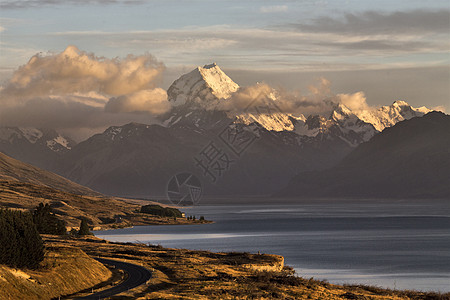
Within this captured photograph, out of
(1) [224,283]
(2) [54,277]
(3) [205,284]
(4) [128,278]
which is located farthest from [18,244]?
(1) [224,283]

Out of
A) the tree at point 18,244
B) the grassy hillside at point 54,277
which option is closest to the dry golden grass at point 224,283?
the grassy hillside at point 54,277

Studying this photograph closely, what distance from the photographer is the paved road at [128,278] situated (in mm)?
77381

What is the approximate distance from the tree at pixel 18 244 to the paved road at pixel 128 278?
407 inches

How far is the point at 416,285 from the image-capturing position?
12706 centimetres

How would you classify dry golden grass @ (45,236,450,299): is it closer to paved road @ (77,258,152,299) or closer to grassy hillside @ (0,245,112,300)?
paved road @ (77,258,152,299)

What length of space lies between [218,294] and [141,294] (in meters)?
8.33

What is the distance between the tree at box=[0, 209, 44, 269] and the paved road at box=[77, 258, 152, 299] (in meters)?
10.3

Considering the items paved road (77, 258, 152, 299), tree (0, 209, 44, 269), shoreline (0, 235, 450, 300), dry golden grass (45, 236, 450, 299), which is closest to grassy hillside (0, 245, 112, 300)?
shoreline (0, 235, 450, 300)

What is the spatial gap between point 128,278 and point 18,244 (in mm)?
14785

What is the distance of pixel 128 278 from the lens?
92125mm

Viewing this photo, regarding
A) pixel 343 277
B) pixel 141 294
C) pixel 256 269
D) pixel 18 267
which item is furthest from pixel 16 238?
pixel 343 277

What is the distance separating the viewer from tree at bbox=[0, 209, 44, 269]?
82875 mm

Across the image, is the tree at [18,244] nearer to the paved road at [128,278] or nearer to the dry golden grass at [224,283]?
the paved road at [128,278]

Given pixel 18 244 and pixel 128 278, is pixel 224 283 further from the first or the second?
pixel 18 244
